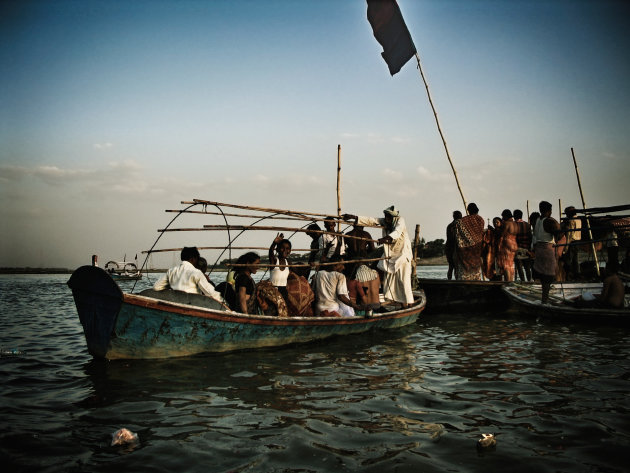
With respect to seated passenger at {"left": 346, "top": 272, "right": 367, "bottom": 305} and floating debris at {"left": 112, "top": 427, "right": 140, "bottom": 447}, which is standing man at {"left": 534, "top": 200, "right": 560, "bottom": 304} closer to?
seated passenger at {"left": 346, "top": 272, "right": 367, "bottom": 305}

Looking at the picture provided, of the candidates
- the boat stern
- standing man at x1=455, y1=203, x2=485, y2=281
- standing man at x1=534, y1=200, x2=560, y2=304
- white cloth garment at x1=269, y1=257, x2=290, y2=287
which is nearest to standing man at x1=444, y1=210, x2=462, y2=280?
standing man at x1=455, y1=203, x2=485, y2=281

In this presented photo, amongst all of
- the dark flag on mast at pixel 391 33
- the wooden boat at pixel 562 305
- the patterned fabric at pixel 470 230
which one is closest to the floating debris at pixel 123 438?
the wooden boat at pixel 562 305

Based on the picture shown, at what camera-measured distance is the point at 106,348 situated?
17.3 ft

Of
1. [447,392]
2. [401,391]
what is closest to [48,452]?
[401,391]

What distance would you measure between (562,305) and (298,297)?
5.97m

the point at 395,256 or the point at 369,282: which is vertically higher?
the point at 395,256

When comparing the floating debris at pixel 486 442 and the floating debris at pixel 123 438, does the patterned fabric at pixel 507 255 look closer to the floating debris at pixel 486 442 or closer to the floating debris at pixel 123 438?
the floating debris at pixel 486 442

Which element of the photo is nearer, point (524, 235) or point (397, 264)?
point (397, 264)

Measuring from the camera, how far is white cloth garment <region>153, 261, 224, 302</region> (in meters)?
5.77

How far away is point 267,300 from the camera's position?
21.9ft

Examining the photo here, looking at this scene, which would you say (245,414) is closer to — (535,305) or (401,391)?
(401,391)

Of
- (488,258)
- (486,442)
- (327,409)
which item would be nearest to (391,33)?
(488,258)

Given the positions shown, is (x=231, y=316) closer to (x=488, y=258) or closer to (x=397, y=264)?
(x=397, y=264)

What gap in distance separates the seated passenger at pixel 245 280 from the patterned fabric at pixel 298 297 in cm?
78
